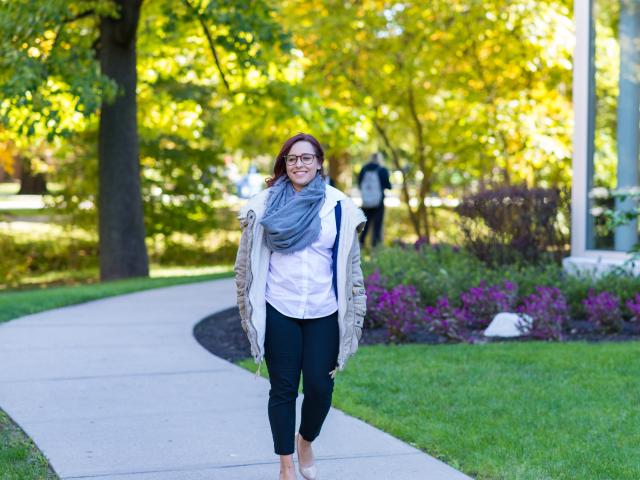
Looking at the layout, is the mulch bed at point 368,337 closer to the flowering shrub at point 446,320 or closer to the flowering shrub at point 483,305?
the flowering shrub at point 446,320

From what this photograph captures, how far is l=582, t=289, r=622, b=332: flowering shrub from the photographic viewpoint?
9789 millimetres

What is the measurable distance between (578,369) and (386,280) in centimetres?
343

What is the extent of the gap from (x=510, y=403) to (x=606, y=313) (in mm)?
3316

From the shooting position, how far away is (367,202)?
18500mm

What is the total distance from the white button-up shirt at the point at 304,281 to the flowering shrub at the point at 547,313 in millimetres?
4966

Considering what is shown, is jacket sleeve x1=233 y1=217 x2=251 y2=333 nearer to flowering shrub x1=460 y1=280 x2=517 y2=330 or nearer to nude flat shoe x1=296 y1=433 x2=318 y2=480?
nude flat shoe x1=296 y1=433 x2=318 y2=480

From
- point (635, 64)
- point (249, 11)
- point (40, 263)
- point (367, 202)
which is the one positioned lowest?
point (40, 263)

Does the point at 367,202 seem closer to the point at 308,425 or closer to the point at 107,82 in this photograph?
the point at 107,82

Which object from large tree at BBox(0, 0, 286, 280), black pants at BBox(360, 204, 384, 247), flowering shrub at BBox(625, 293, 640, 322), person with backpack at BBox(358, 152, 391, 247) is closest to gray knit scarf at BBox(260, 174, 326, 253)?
flowering shrub at BBox(625, 293, 640, 322)

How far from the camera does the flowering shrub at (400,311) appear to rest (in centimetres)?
963

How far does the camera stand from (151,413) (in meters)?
6.68

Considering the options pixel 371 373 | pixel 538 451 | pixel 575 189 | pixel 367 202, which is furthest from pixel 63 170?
pixel 538 451

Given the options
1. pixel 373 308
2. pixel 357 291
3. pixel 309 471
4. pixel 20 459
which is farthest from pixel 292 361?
pixel 373 308

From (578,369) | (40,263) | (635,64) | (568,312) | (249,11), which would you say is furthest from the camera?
(40,263)
